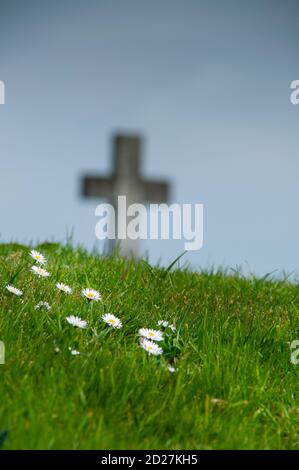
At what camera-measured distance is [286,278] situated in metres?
7.16

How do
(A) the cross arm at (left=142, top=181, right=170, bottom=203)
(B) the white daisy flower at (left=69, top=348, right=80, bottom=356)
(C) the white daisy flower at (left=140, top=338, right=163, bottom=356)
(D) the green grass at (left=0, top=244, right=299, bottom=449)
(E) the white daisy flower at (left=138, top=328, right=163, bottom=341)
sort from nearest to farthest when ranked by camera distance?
(D) the green grass at (left=0, top=244, right=299, bottom=449), (B) the white daisy flower at (left=69, top=348, right=80, bottom=356), (C) the white daisy flower at (left=140, top=338, right=163, bottom=356), (E) the white daisy flower at (left=138, top=328, right=163, bottom=341), (A) the cross arm at (left=142, top=181, right=170, bottom=203)

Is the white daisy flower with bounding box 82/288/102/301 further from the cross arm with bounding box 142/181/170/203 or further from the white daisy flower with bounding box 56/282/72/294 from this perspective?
the cross arm with bounding box 142/181/170/203

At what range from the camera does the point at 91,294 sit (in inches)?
191

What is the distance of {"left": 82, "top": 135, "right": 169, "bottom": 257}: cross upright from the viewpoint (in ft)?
39.3

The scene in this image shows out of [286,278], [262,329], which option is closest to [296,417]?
[262,329]

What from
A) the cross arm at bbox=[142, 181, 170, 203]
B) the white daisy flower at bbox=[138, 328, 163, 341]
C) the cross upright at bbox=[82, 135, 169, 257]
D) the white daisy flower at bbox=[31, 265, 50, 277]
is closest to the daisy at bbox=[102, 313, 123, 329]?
the white daisy flower at bbox=[138, 328, 163, 341]

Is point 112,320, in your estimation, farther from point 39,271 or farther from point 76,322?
point 39,271

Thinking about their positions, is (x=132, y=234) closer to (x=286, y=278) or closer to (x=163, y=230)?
(x=163, y=230)

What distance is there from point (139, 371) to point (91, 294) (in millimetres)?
944

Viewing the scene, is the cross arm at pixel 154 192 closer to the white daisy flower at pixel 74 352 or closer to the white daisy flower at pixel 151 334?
the white daisy flower at pixel 151 334

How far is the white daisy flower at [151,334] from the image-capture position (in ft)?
14.5

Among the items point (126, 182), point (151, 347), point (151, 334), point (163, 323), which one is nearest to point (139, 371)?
point (151, 347)

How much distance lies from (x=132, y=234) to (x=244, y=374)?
5117mm

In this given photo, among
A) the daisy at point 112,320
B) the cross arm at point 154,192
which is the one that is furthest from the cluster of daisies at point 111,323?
the cross arm at point 154,192
